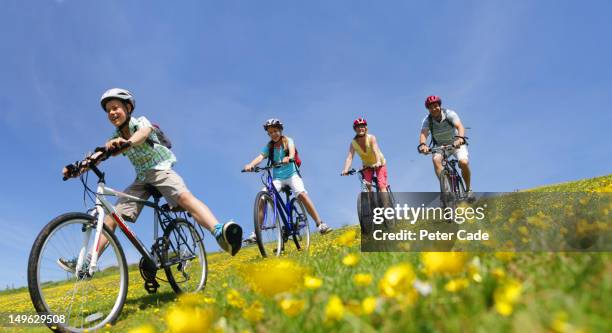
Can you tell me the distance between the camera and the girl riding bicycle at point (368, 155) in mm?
11180

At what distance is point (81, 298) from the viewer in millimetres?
5328

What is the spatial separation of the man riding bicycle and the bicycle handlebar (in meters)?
6.33

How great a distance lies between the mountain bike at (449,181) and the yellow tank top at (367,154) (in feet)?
6.09

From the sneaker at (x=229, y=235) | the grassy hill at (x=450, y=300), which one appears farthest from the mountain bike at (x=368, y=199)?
the grassy hill at (x=450, y=300)

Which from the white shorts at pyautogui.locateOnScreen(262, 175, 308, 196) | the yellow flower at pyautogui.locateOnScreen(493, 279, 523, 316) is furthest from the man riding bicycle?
the yellow flower at pyautogui.locateOnScreen(493, 279, 523, 316)

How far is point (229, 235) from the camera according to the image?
6.41m

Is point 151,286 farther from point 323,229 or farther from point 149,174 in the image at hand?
point 323,229

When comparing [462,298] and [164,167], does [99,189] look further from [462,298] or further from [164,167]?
[462,298]

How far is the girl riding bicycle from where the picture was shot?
11180mm

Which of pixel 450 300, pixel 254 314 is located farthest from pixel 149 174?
pixel 450 300

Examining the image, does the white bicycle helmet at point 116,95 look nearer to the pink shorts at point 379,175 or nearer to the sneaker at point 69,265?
the sneaker at point 69,265

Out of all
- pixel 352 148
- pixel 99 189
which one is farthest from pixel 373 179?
pixel 99 189

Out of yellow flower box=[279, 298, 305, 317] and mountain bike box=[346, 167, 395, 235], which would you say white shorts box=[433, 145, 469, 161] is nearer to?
mountain bike box=[346, 167, 395, 235]

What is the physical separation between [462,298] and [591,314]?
549mm
